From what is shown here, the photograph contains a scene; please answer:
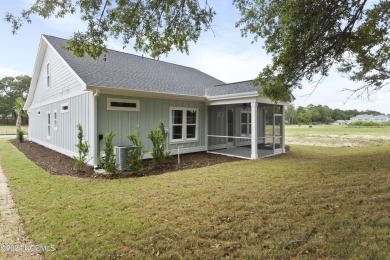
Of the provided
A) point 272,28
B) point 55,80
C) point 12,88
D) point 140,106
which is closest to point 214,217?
point 272,28

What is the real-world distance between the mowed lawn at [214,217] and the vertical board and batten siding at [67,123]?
11.3 feet

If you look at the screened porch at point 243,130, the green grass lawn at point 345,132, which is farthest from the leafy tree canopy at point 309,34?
the green grass lawn at point 345,132

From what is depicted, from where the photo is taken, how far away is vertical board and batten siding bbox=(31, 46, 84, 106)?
33.7 ft

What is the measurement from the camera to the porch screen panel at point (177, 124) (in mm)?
11133

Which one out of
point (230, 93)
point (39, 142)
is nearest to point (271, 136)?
point (230, 93)

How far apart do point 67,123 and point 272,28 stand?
9.45 meters

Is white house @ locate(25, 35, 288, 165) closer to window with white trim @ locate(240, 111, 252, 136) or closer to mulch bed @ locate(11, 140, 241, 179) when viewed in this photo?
window with white trim @ locate(240, 111, 252, 136)

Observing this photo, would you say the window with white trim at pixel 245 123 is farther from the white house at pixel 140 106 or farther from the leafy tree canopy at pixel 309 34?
the leafy tree canopy at pixel 309 34

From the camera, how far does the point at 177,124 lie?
1126cm

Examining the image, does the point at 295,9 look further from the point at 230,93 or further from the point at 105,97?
the point at 105,97

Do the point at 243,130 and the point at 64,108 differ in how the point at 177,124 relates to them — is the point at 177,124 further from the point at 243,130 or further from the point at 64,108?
the point at 64,108

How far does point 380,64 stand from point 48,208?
1118cm

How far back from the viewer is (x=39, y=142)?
16.7m

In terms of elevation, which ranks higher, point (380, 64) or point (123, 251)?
point (380, 64)
